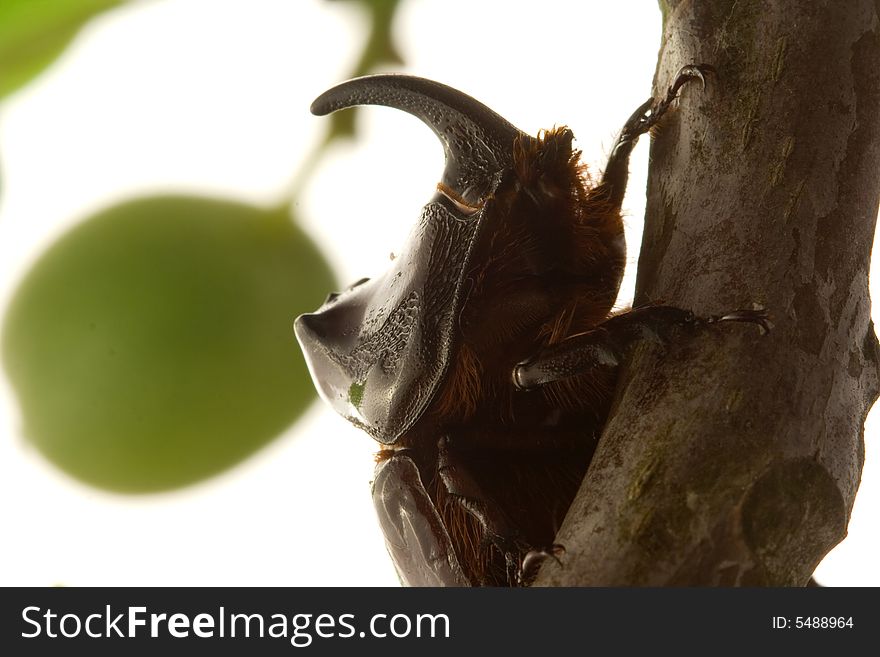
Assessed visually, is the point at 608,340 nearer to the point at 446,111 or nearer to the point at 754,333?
the point at 754,333

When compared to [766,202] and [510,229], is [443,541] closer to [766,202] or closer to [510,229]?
[510,229]

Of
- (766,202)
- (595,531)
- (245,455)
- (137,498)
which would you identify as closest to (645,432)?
(595,531)

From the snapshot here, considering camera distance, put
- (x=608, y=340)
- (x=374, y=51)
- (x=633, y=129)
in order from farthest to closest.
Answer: (x=374, y=51)
(x=633, y=129)
(x=608, y=340)

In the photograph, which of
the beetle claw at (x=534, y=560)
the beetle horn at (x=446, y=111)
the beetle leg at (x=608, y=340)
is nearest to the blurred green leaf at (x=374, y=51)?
the beetle horn at (x=446, y=111)

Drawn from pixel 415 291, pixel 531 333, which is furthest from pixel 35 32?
pixel 531 333

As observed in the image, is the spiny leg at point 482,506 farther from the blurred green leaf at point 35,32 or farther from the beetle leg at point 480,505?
the blurred green leaf at point 35,32

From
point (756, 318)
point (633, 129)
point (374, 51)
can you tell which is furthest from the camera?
point (374, 51)

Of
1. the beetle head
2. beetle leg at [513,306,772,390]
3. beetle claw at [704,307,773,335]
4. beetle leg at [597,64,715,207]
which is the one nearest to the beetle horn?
the beetle head

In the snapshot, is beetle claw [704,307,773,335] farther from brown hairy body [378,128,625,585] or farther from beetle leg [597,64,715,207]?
brown hairy body [378,128,625,585]
